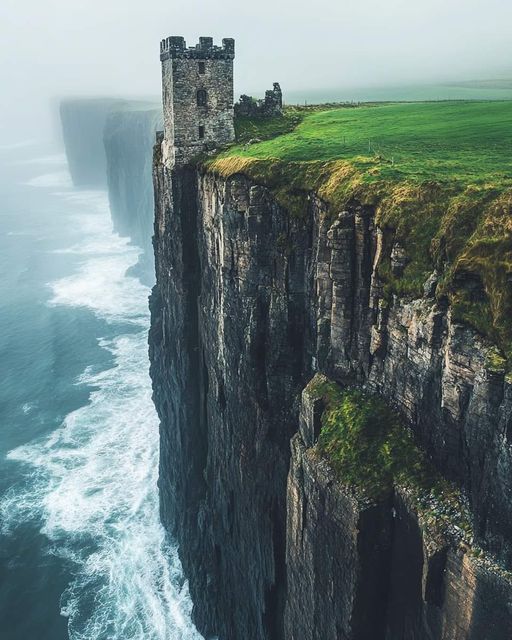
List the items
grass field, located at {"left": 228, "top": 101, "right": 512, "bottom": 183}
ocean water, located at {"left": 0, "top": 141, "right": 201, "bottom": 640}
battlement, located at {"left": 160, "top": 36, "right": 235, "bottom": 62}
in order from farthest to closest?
ocean water, located at {"left": 0, "top": 141, "right": 201, "bottom": 640} → battlement, located at {"left": 160, "top": 36, "right": 235, "bottom": 62} → grass field, located at {"left": 228, "top": 101, "right": 512, "bottom": 183}

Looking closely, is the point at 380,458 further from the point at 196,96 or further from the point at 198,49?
the point at 198,49

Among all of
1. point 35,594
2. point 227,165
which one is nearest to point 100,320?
point 35,594

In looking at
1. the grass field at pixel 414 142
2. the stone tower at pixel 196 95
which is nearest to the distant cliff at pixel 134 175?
the stone tower at pixel 196 95

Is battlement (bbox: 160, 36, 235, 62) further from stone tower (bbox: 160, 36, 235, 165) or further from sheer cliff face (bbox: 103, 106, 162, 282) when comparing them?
sheer cliff face (bbox: 103, 106, 162, 282)

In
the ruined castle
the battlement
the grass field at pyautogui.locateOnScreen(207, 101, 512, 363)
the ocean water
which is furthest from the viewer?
the ocean water

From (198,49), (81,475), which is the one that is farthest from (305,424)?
(81,475)

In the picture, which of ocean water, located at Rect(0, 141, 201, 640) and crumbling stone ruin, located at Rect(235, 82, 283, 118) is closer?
ocean water, located at Rect(0, 141, 201, 640)

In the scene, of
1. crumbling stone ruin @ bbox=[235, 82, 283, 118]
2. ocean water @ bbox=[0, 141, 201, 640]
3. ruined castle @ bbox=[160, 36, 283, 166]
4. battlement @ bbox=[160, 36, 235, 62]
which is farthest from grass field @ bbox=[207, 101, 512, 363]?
ocean water @ bbox=[0, 141, 201, 640]
